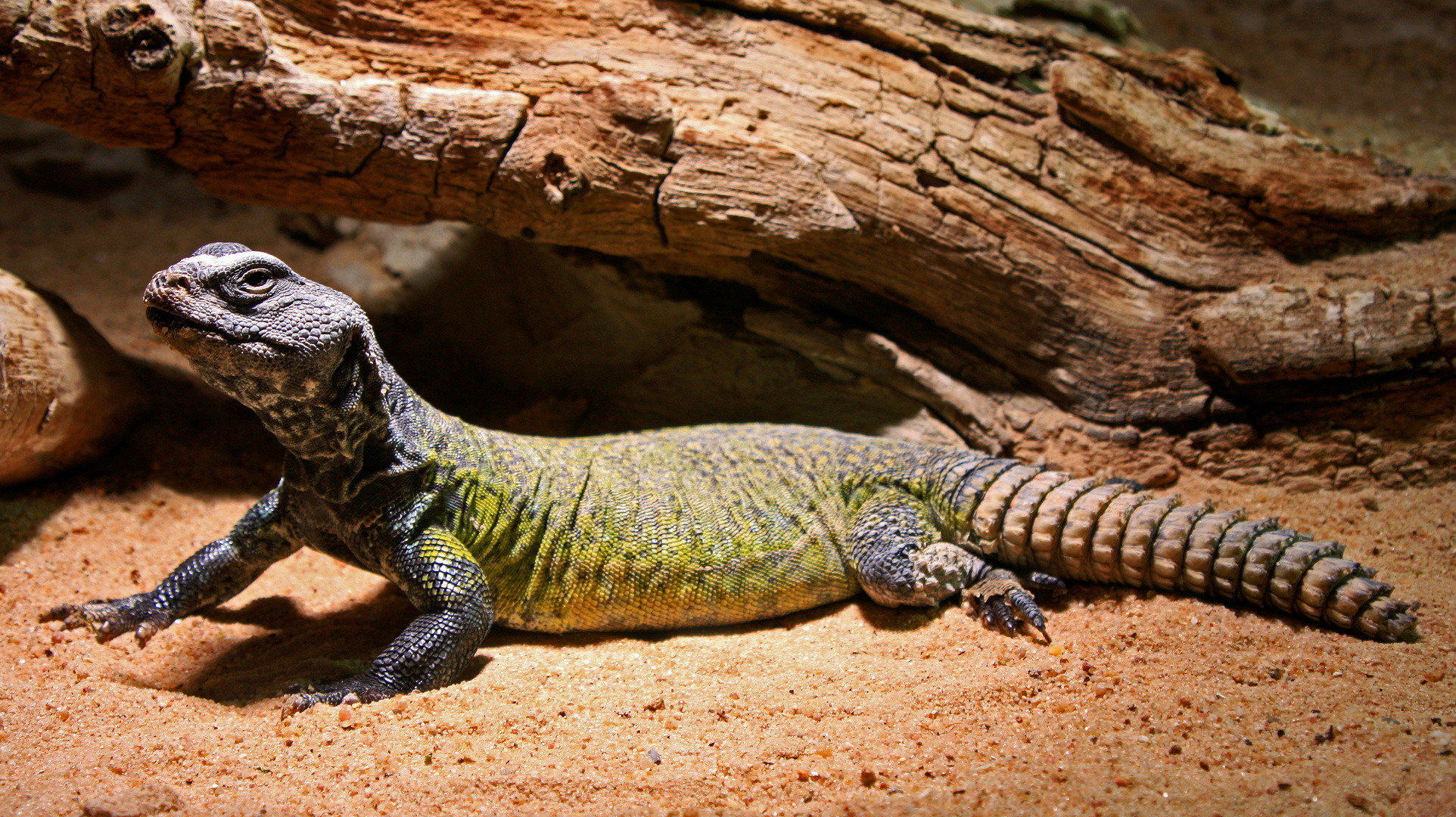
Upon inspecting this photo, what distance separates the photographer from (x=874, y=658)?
4.58 metres

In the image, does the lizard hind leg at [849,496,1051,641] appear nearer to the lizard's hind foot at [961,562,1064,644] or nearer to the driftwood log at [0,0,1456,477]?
the lizard's hind foot at [961,562,1064,644]

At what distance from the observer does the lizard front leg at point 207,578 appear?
4.77m

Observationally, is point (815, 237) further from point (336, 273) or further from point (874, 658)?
point (336, 273)

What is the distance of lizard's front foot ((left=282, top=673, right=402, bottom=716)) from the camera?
162 inches

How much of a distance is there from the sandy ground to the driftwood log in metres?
1.27

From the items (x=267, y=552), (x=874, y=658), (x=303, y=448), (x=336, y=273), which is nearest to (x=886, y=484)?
(x=874, y=658)

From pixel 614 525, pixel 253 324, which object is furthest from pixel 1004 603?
pixel 253 324

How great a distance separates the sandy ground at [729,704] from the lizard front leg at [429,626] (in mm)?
157

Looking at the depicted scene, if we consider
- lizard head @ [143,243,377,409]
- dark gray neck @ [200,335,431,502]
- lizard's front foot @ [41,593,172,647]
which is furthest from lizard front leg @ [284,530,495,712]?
lizard's front foot @ [41,593,172,647]

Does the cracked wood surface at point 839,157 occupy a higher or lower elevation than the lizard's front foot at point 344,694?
higher

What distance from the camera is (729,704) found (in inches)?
162

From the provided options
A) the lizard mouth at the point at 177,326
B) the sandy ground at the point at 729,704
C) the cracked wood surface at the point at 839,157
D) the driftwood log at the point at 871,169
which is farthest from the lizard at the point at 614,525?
the cracked wood surface at the point at 839,157

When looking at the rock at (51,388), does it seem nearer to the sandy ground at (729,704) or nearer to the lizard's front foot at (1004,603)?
the sandy ground at (729,704)

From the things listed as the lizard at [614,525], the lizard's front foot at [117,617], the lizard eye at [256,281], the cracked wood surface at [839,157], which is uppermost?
the cracked wood surface at [839,157]
